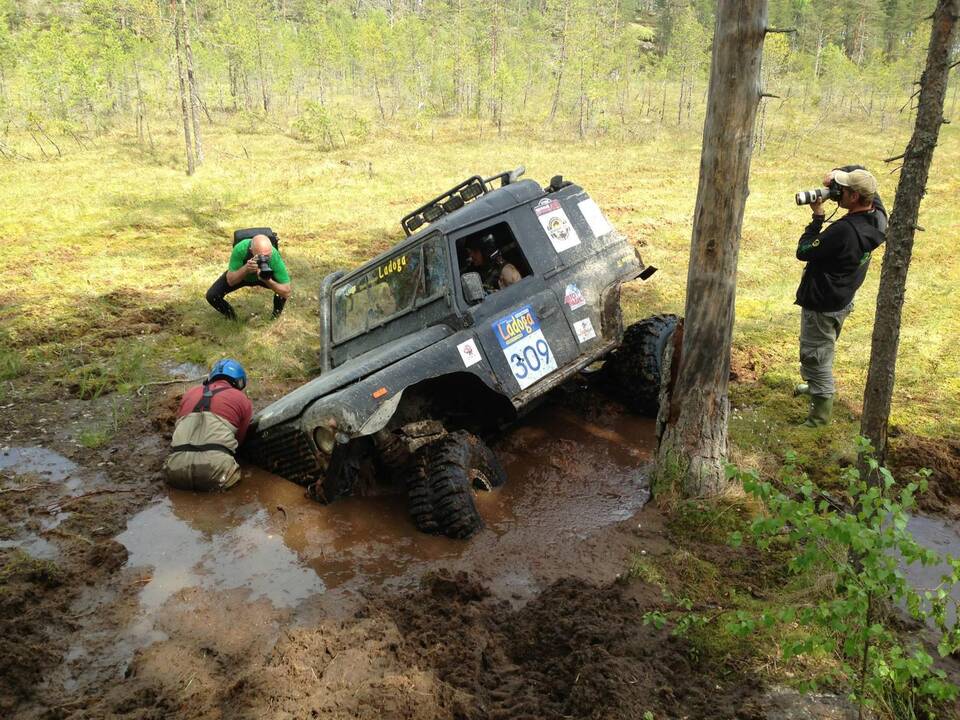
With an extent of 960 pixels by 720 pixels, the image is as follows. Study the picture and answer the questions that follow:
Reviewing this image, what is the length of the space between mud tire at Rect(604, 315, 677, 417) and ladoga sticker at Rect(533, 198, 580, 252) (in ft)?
3.35

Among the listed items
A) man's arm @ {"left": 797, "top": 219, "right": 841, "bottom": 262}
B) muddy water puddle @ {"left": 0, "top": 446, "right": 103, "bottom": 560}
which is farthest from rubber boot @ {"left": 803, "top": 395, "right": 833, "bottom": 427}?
muddy water puddle @ {"left": 0, "top": 446, "right": 103, "bottom": 560}

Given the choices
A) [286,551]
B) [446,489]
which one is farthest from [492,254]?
[286,551]

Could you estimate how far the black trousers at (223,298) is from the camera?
32.4 feet

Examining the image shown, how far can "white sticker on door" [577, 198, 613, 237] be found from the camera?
22.5 feet

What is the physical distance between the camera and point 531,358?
19.4 ft

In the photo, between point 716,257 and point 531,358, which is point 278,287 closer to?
point 531,358

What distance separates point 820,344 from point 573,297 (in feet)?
6.95

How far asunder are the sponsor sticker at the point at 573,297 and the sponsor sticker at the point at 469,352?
1128 mm

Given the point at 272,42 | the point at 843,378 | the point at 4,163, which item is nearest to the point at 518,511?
the point at 843,378

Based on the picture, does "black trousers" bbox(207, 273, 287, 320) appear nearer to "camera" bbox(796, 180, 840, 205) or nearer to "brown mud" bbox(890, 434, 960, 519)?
"camera" bbox(796, 180, 840, 205)

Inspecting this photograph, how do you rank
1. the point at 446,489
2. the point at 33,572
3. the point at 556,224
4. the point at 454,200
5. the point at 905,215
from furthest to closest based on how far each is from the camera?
the point at 454,200 → the point at 556,224 → the point at 446,489 → the point at 33,572 → the point at 905,215

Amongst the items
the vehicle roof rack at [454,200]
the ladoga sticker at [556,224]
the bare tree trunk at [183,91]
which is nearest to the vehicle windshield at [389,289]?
the vehicle roof rack at [454,200]

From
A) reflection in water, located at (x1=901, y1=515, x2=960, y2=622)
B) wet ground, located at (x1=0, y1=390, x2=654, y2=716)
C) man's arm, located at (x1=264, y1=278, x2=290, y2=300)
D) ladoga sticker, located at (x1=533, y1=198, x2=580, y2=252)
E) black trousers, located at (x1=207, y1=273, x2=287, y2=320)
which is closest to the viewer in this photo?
wet ground, located at (x1=0, y1=390, x2=654, y2=716)

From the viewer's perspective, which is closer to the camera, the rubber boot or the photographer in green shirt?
the rubber boot
